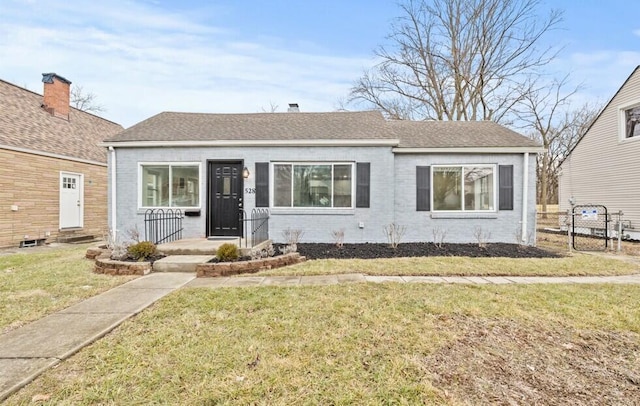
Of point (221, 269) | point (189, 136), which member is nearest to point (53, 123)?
point (189, 136)

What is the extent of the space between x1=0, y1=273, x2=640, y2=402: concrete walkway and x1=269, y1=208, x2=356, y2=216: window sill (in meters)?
3.31

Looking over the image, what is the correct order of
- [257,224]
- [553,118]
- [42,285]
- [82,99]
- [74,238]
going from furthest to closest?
[82,99] → [553,118] → [74,238] → [257,224] → [42,285]

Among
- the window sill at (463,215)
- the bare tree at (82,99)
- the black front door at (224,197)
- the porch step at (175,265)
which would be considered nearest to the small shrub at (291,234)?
the black front door at (224,197)

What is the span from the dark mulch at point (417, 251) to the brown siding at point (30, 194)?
919cm

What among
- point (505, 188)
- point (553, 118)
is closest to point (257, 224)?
point (505, 188)

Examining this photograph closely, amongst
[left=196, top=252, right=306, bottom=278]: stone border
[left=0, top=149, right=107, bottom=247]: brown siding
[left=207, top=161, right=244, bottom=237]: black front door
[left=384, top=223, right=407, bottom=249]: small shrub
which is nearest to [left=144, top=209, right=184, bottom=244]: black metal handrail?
[left=207, top=161, right=244, bottom=237]: black front door

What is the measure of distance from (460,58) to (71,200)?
22.1 metres

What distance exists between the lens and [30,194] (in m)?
10.3

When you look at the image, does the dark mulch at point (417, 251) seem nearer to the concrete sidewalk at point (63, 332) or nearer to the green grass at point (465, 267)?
the green grass at point (465, 267)

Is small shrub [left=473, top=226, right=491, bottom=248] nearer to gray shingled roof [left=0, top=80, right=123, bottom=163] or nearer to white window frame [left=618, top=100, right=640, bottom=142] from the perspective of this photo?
white window frame [left=618, top=100, right=640, bottom=142]

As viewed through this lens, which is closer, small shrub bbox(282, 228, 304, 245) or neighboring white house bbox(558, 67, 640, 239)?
small shrub bbox(282, 228, 304, 245)

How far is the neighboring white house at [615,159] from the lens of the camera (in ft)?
38.2

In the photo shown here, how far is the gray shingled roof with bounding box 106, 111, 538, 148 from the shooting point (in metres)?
9.13

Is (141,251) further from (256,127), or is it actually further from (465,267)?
(465,267)
